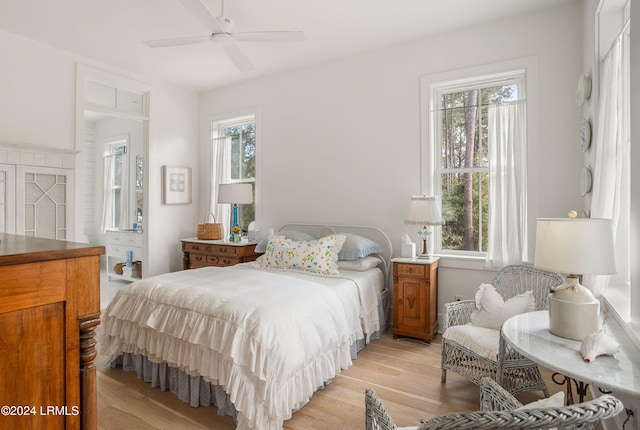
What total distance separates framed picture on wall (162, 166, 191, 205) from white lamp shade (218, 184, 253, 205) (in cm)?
107

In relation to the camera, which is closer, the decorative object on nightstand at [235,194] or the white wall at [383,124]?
the white wall at [383,124]

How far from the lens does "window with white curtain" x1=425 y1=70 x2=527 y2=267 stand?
132 inches

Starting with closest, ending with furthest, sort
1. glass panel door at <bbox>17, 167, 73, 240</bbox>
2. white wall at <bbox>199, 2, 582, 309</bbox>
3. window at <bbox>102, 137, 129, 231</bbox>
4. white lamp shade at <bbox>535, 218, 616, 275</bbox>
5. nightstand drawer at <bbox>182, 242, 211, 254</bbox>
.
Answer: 1. white lamp shade at <bbox>535, 218, 616, 275</bbox>
2. white wall at <bbox>199, 2, 582, 309</bbox>
3. glass panel door at <bbox>17, 167, 73, 240</bbox>
4. nightstand drawer at <bbox>182, 242, 211, 254</bbox>
5. window at <bbox>102, 137, 129, 231</bbox>

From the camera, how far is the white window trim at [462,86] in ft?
10.8

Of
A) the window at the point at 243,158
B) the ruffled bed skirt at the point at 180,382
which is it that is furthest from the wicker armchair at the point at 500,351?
the window at the point at 243,158

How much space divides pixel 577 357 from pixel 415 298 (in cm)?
204

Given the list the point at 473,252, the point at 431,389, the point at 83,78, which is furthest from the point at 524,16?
the point at 83,78

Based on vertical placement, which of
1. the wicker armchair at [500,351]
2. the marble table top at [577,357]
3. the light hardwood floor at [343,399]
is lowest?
the light hardwood floor at [343,399]

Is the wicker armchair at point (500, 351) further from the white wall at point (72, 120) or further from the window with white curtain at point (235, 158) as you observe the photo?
the white wall at point (72, 120)

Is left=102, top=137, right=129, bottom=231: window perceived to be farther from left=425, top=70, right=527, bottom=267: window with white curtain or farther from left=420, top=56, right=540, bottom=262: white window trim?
left=425, top=70, right=527, bottom=267: window with white curtain

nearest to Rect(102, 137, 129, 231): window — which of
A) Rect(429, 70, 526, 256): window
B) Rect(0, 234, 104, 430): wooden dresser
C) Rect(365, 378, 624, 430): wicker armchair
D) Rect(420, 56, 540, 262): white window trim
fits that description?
Rect(420, 56, 540, 262): white window trim

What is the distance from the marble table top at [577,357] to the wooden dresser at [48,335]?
4.93 ft

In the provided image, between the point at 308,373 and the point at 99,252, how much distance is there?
1682 millimetres

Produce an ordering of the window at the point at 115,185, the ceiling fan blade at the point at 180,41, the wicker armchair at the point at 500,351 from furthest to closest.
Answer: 1. the window at the point at 115,185
2. the ceiling fan blade at the point at 180,41
3. the wicker armchair at the point at 500,351
